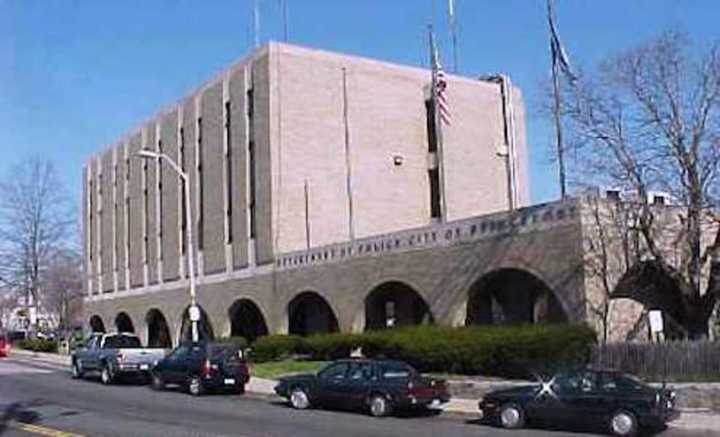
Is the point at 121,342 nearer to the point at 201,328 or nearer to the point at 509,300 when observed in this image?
the point at 509,300

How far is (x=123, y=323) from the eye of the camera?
68688 mm

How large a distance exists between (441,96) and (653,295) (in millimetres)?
17204

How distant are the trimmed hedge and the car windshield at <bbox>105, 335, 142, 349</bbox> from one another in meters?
8.08

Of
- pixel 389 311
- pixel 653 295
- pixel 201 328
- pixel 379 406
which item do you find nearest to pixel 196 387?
pixel 379 406

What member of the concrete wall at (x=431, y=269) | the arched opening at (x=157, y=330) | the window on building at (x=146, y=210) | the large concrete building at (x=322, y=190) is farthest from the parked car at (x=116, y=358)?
the window on building at (x=146, y=210)

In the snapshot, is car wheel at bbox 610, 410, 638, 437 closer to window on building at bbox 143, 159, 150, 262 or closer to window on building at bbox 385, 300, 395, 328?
window on building at bbox 385, 300, 395, 328

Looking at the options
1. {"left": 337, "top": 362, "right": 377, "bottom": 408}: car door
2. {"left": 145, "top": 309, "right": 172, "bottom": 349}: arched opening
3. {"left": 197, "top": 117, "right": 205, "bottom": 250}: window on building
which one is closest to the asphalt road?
{"left": 337, "top": 362, "right": 377, "bottom": 408}: car door

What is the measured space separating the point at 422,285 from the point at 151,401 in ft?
39.8

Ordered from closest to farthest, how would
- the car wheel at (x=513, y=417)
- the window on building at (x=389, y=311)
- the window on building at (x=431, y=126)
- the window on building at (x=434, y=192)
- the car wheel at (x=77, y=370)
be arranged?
the car wheel at (x=513, y=417), the car wheel at (x=77, y=370), the window on building at (x=389, y=311), the window on building at (x=434, y=192), the window on building at (x=431, y=126)

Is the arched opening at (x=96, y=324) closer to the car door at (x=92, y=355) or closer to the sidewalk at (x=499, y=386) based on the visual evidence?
the car door at (x=92, y=355)

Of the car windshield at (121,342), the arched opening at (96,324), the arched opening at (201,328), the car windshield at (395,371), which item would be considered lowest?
the car windshield at (395,371)

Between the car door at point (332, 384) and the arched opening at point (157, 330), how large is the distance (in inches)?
1446

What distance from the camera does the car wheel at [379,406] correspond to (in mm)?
24750

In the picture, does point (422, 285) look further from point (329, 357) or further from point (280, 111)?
point (280, 111)
